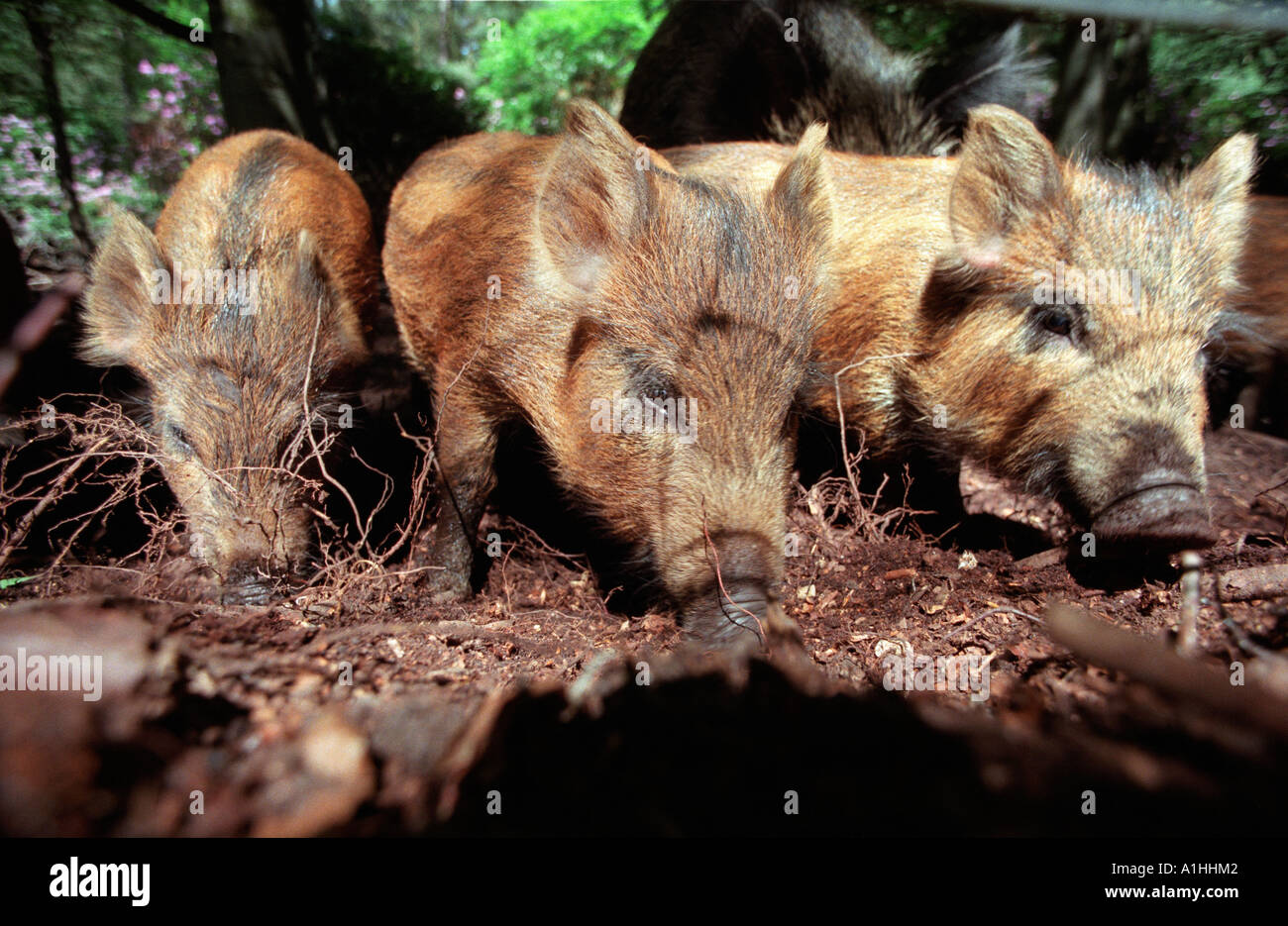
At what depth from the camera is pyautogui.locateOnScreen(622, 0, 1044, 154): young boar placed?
586 centimetres

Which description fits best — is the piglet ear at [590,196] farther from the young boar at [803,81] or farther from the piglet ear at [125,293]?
the young boar at [803,81]

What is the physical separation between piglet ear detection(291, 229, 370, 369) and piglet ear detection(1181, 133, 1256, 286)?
4622 mm

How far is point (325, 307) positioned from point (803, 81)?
181 inches

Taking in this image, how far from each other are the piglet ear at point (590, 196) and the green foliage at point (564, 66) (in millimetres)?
9845

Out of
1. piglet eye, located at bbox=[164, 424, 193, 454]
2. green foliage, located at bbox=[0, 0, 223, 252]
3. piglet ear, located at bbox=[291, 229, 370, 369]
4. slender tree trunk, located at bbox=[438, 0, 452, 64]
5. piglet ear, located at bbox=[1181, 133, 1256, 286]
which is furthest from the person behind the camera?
slender tree trunk, located at bbox=[438, 0, 452, 64]

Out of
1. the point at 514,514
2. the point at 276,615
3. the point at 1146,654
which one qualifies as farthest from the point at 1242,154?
the point at 276,615

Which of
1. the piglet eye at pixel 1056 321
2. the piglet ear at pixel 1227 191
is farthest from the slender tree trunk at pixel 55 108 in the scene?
the piglet ear at pixel 1227 191

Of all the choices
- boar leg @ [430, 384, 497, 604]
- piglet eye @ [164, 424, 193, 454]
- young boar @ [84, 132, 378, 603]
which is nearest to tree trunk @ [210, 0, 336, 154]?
young boar @ [84, 132, 378, 603]

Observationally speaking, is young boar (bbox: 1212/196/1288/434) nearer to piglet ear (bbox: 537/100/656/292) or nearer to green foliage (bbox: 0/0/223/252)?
piglet ear (bbox: 537/100/656/292)

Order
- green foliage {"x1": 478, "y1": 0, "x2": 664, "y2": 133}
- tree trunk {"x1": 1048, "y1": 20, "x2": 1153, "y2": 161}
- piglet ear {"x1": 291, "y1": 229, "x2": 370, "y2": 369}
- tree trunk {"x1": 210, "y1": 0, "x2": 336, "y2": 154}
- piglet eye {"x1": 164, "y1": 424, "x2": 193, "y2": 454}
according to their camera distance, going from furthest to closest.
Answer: green foliage {"x1": 478, "y1": 0, "x2": 664, "y2": 133}
tree trunk {"x1": 1048, "y1": 20, "x2": 1153, "y2": 161}
tree trunk {"x1": 210, "y1": 0, "x2": 336, "y2": 154}
piglet ear {"x1": 291, "y1": 229, "x2": 370, "y2": 369}
piglet eye {"x1": 164, "y1": 424, "x2": 193, "y2": 454}

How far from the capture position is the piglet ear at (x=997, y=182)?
11.4 ft

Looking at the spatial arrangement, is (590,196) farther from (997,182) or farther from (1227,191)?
(1227,191)
